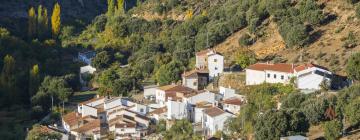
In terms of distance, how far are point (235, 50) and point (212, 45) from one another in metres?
2.90

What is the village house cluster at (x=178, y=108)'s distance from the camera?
44.0 metres

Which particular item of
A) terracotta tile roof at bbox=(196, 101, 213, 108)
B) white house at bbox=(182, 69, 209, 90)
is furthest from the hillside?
terracotta tile roof at bbox=(196, 101, 213, 108)

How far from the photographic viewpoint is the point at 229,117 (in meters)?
42.1

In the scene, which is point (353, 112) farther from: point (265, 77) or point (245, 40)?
point (245, 40)

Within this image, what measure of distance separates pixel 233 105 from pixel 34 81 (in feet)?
66.2

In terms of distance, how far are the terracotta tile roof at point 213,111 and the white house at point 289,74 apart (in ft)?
17.0

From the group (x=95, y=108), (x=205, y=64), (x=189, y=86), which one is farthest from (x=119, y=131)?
(x=205, y=64)

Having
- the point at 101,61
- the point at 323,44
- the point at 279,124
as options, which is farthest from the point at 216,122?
the point at 101,61

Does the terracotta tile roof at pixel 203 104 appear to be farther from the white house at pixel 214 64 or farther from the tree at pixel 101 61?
the tree at pixel 101 61

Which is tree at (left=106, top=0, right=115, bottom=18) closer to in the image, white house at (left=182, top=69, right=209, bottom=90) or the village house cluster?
white house at (left=182, top=69, right=209, bottom=90)

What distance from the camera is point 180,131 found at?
1665 inches

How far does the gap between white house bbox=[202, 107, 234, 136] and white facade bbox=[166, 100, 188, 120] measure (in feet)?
8.04

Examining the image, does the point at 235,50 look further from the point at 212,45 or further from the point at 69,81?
the point at 69,81

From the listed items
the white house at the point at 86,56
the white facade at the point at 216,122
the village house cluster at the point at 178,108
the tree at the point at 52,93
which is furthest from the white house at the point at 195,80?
the white house at the point at 86,56
